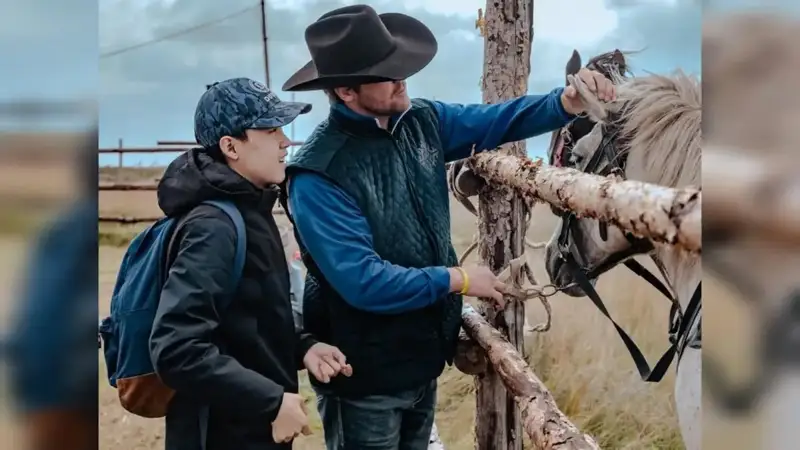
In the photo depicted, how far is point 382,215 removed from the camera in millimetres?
1115

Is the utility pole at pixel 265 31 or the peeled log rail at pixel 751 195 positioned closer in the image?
the peeled log rail at pixel 751 195

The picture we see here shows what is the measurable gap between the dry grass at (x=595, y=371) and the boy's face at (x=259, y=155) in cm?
55

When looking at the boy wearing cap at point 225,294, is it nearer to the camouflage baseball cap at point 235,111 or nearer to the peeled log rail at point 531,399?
the camouflage baseball cap at point 235,111

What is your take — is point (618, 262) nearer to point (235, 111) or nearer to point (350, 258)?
point (350, 258)

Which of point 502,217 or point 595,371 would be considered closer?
point 502,217

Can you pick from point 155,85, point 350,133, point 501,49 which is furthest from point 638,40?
point 155,85

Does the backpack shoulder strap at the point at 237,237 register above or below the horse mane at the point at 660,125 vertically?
below

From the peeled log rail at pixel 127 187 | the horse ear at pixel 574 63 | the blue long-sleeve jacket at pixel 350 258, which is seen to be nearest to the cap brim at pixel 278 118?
the blue long-sleeve jacket at pixel 350 258

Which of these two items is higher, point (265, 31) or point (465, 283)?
point (265, 31)

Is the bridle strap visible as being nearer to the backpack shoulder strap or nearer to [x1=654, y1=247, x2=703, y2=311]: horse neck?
[x1=654, y1=247, x2=703, y2=311]: horse neck

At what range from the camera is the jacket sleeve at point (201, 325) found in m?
0.95

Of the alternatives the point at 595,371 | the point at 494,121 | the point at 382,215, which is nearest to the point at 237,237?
the point at 382,215

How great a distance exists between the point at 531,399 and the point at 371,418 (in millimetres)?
244

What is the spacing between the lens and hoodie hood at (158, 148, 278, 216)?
990 millimetres
